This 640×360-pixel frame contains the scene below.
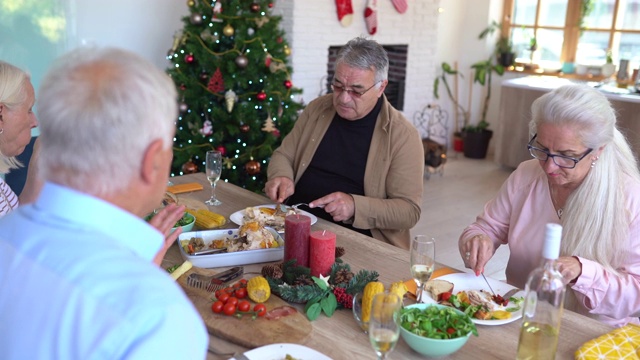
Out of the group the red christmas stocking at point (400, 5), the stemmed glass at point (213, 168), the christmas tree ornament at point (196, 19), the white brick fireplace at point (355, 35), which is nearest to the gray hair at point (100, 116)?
the stemmed glass at point (213, 168)

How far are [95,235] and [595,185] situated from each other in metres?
1.45

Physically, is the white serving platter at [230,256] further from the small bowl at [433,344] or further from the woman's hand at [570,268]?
the woman's hand at [570,268]

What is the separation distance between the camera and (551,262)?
126 cm

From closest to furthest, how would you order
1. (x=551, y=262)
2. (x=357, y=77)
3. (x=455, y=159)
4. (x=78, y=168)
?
(x=78, y=168) → (x=551, y=262) → (x=357, y=77) → (x=455, y=159)

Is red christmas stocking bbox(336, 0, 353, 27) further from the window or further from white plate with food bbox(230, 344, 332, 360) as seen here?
white plate with food bbox(230, 344, 332, 360)

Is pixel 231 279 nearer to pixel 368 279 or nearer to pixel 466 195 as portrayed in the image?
pixel 368 279

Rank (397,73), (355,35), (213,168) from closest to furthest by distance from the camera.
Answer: (213,168) < (355,35) < (397,73)

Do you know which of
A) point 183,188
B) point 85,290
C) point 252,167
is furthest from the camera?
point 252,167

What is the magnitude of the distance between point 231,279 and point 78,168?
83cm

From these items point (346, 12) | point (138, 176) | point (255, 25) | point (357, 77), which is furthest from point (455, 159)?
point (138, 176)

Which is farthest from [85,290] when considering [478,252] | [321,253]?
[478,252]

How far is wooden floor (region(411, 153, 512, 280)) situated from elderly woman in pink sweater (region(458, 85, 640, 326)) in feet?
6.49

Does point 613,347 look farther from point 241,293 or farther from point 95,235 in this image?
point 95,235

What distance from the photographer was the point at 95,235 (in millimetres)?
939
